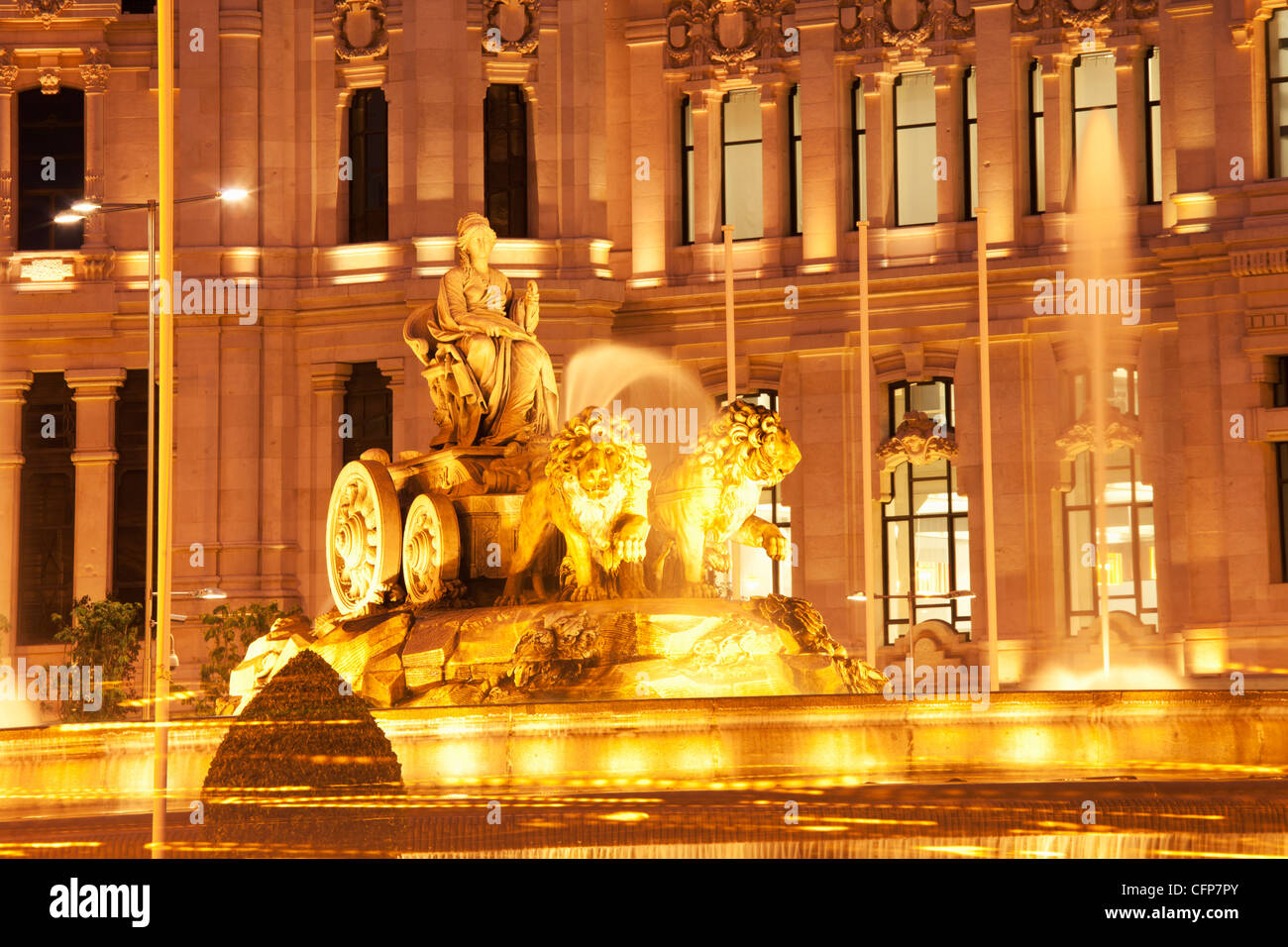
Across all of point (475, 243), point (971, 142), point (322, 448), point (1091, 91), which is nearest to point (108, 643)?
point (322, 448)

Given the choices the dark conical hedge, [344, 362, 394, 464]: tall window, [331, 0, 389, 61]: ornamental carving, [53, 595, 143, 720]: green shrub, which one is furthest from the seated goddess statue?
[331, 0, 389, 61]: ornamental carving

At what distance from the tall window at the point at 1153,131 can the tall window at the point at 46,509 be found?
80.1ft

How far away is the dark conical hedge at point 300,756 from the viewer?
570 inches

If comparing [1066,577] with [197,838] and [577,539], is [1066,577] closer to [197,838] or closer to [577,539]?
[577,539]

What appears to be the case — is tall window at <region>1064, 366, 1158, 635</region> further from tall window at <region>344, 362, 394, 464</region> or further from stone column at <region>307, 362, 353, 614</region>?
stone column at <region>307, 362, 353, 614</region>

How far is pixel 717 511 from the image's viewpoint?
1989 centimetres

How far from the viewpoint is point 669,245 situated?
5350 centimetres

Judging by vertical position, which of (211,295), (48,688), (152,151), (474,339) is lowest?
(48,688)

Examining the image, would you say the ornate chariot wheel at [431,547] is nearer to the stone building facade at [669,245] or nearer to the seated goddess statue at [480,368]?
the seated goddess statue at [480,368]

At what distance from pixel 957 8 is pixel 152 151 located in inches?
731

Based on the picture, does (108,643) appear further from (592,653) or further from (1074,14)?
(592,653)

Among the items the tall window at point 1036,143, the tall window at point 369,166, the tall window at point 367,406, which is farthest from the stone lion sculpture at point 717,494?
the tall window at point 369,166

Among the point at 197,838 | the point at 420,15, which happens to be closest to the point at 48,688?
the point at 420,15
